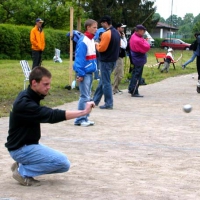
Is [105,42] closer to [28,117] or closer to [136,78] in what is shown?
[136,78]

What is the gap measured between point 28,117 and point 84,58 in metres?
4.53

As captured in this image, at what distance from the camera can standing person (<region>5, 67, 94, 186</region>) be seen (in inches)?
224

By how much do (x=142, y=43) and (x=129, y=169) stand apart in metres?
8.08

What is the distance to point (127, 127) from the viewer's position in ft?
33.5

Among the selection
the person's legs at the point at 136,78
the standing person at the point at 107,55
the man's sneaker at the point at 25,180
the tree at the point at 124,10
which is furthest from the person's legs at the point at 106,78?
the tree at the point at 124,10

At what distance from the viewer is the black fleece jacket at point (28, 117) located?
223 inches

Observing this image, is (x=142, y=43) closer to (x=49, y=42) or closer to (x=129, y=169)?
(x=129, y=169)

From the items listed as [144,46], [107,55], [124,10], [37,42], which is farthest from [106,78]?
[124,10]

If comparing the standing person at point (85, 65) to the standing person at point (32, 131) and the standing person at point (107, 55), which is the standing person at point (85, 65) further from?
the standing person at point (32, 131)

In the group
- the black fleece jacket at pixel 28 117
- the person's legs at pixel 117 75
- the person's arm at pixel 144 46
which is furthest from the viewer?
the person's legs at pixel 117 75

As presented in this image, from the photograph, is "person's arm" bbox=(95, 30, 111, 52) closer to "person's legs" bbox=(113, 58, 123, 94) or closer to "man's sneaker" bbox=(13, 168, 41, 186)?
"person's legs" bbox=(113, 58, 123, 94)

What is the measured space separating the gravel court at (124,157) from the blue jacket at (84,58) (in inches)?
41.3

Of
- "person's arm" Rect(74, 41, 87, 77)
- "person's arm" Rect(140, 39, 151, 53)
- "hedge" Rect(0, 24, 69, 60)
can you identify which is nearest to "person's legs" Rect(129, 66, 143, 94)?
"person's arm" Rect(140, 39, 151, 53)

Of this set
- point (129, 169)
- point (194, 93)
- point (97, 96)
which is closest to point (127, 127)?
point (97, 96)
